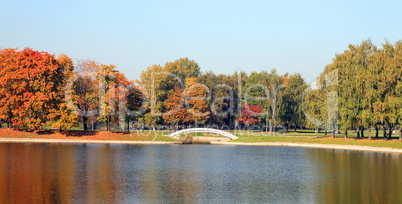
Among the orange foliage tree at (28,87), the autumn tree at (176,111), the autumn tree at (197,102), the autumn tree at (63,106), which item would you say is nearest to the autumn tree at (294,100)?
the autumn tree at (197,102)

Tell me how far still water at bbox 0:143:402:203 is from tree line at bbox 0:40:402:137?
13.0 metres

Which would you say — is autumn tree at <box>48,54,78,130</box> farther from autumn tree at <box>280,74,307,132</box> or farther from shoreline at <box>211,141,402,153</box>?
autumn tree at <box>280,74,307,132</box>

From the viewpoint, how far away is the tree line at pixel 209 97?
70.5 metres

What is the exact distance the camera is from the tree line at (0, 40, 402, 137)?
70.5 meters

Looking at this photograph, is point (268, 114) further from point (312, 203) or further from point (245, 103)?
point (312, 203)

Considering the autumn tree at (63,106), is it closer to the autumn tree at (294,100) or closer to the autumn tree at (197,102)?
the autumn tree at (197,102)

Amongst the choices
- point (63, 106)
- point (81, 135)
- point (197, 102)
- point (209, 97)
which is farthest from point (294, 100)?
point (63, 106)

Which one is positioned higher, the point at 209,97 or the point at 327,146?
the point at 209,97

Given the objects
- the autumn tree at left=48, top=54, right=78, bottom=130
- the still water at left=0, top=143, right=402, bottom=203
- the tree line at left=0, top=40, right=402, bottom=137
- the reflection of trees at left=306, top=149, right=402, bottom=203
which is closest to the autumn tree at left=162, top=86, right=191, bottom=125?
the tree line at left=0, top=40, right=402, bottom=137

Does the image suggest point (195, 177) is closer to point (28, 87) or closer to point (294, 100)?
point (28, 87)

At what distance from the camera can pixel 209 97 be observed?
331ft

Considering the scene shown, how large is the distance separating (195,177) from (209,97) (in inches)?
2366

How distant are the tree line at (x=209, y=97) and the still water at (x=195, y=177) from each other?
42.7 feet

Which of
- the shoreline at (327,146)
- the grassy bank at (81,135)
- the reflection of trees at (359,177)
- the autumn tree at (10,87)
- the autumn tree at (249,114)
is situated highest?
the autumn tree at (10,87)
